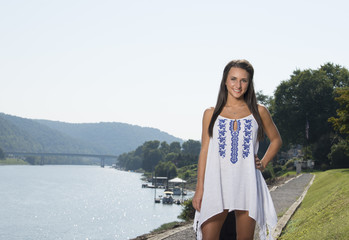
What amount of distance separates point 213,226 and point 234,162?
2.41 feet

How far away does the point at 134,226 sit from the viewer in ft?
184

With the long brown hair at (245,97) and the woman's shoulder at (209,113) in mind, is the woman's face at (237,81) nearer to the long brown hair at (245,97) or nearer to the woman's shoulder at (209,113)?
the long brown hair at (245,97)

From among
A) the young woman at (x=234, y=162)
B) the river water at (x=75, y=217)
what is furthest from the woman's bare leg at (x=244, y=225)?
the river water at (x=75, y=217)

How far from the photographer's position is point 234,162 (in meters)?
4.73

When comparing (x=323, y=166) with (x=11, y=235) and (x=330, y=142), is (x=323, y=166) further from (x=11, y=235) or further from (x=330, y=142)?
(x=11, y=235)

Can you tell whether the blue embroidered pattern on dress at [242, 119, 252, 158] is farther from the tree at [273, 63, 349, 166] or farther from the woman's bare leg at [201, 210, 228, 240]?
the tree at [273, 63, 349, 166]

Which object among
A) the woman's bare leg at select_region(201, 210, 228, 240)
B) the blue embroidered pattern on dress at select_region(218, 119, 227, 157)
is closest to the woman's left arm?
the blue embroidered pattern on dress at select_region(218, 119, 227, 157)

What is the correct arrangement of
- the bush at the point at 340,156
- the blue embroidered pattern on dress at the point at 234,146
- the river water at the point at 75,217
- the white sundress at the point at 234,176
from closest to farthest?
the white sundress at the point at 234,176, the blue embroidered pattern on dress at the point at 234,146, the bush at the point at 340,156, the river water at the point at 75,217

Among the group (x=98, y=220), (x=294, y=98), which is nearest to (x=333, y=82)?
(x=294, y=98)

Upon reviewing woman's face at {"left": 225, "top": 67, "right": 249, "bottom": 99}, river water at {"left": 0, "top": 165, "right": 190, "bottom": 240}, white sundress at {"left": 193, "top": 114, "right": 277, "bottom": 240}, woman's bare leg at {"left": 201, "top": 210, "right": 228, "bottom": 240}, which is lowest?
river water at {"left": 0, "top": 165, "right": 190, "bottom": 240}

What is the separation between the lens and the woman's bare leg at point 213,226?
4.66m

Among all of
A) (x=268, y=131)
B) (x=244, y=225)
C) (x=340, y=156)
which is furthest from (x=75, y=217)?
(x=268, y=131)

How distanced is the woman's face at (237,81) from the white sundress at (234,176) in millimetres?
294

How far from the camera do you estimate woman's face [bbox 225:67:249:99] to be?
478 centimetres
